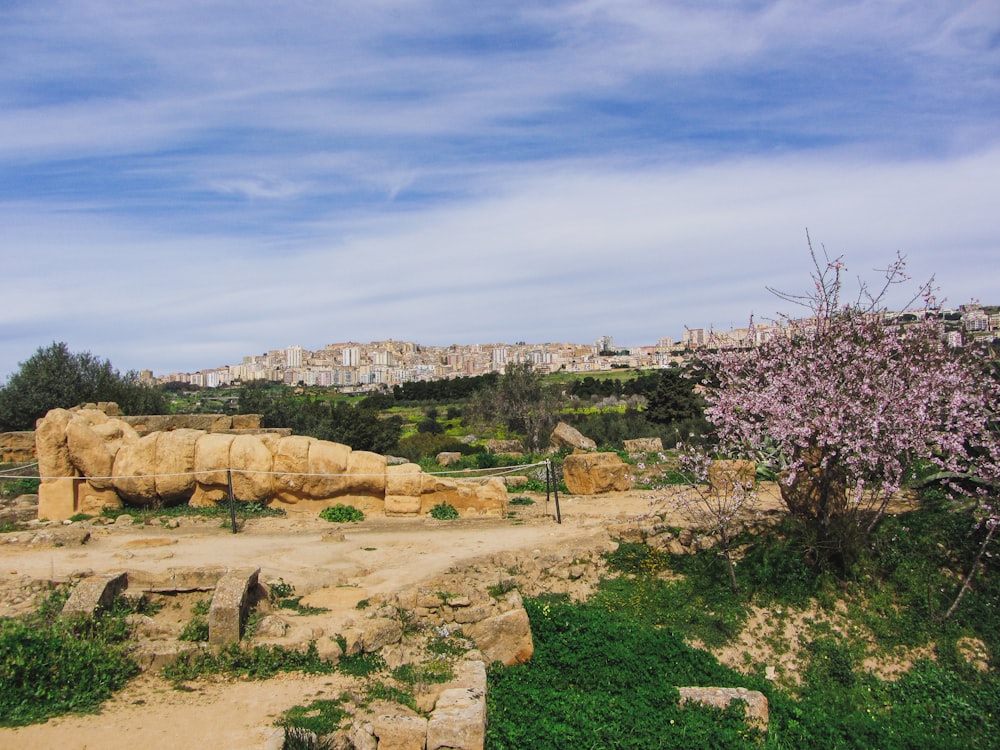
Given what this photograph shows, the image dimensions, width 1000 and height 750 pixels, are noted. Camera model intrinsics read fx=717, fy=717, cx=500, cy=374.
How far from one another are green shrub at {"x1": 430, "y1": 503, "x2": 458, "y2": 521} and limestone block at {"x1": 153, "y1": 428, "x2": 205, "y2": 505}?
5097 mm

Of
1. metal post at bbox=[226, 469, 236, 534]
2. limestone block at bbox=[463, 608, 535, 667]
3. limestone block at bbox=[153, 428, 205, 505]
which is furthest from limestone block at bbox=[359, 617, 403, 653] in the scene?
limestone block at bbox=[153, 428, 205, 505]

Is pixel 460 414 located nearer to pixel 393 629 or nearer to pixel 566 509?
pixel 566 509

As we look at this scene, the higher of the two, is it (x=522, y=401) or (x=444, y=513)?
(x=522, y=401)

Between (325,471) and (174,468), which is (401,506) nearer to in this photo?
(325,471)

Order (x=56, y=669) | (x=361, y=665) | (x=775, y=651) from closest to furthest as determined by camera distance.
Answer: (x=56, y=669) → (x=361, y=665) → (x=775, y=651)

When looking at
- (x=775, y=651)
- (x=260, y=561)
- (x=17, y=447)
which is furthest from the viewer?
(x=17, y=447)

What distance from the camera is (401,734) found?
6348 millimetres

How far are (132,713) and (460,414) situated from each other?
4890 centimetres

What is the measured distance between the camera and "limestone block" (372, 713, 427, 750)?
249 inches

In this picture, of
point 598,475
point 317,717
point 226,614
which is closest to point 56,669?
point 226,614

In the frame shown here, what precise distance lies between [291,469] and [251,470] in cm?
81

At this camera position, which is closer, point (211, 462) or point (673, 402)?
point (211, 462)

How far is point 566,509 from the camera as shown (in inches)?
647

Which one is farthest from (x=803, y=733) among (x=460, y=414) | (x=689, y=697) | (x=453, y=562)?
(x=460, y=414)
